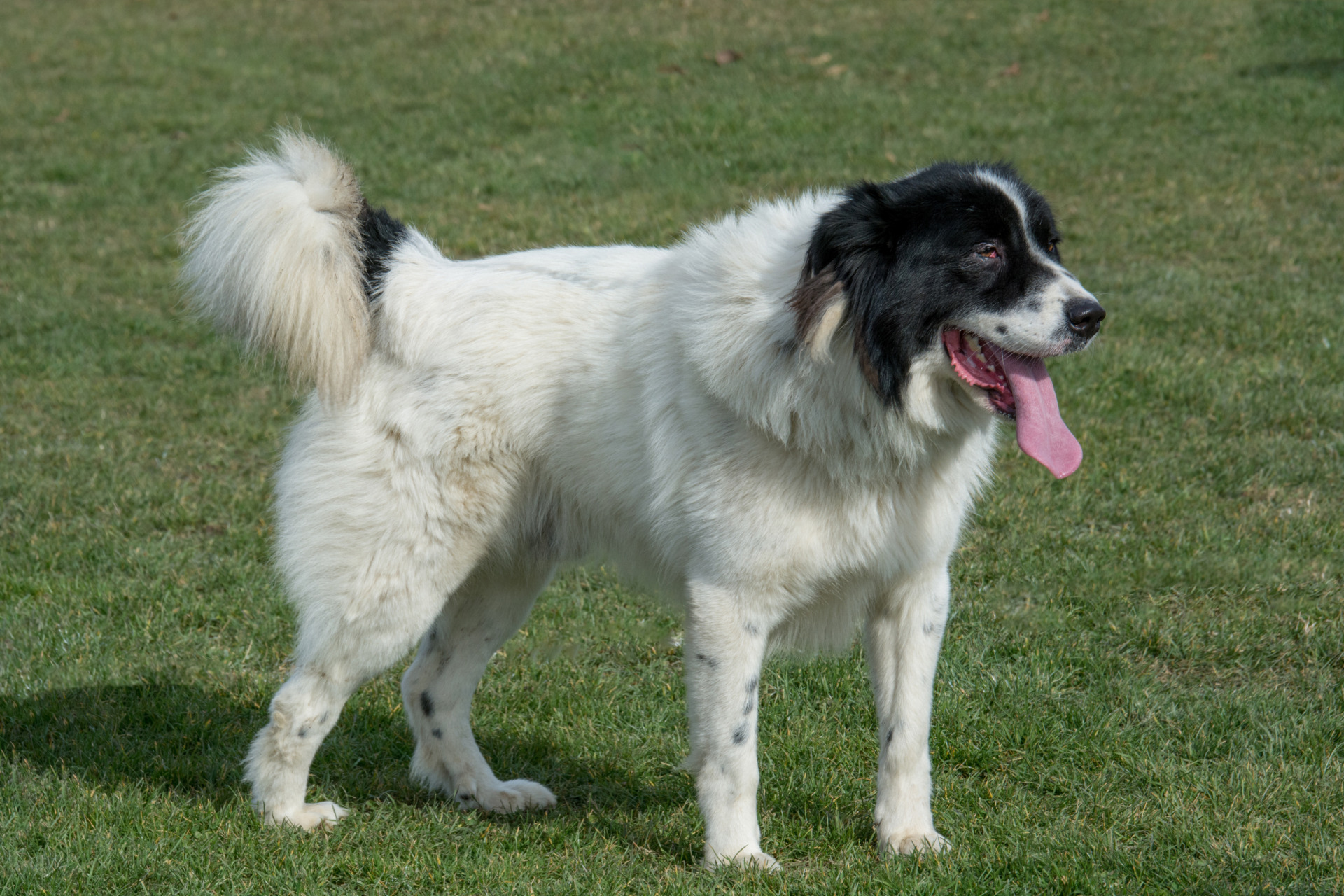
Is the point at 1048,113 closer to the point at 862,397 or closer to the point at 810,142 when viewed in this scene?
the point at 810,142

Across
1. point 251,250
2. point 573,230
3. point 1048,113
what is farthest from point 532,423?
point 1048,113

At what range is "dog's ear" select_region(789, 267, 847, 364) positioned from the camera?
11.3 feet

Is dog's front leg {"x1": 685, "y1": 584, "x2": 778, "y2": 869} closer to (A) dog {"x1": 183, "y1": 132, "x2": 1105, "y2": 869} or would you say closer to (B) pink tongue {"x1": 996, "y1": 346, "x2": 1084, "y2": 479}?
(A) dog {"x1": 183, "y1": 132, "x2": 1105, "y2": 869}

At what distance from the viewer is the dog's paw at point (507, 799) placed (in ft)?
14.7

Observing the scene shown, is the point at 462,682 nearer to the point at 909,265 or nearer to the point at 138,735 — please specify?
the point at 138,735

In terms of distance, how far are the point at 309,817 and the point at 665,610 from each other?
1.93 meters

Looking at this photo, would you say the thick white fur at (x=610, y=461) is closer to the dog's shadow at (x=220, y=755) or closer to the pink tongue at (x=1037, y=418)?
the pink tongue at (x=1037, y=418)

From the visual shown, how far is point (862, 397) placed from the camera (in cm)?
357

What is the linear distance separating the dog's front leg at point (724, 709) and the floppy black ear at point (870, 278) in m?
0.78

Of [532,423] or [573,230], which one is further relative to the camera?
[573,230]

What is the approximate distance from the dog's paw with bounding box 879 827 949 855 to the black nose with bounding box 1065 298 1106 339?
62.8 inches

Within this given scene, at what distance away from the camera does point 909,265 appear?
343 cm

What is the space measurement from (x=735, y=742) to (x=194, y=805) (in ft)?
6.28

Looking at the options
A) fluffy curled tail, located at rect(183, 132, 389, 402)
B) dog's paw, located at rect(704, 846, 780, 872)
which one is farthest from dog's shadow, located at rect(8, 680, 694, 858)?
fluffy curled tail, located at rect(183, 132, 389, 402)
